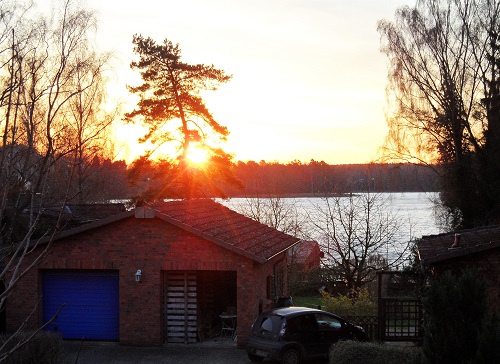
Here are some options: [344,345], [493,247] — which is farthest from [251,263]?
[493,247]

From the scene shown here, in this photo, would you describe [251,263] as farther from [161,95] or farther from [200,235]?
[161,95]

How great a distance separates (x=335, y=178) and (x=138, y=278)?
32037 mm

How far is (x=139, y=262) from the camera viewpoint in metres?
19.1

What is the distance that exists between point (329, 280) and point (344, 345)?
64.8ft

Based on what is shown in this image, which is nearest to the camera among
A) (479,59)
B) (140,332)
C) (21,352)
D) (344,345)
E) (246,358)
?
(21,352)

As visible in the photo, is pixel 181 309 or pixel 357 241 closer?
pixel 181 309

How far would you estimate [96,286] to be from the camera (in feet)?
64.6

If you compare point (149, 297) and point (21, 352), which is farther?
point (149, 297)

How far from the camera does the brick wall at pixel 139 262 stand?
18.8m

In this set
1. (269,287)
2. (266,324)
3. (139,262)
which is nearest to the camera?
(266,324)

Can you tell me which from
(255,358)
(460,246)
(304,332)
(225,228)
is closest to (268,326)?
(304,332)

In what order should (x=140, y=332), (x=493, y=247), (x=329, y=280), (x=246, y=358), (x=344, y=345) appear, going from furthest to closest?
(x=329, y=280) → (x=140, y=332) → (x=246, y=358) → (x=493, y=247) → (x=344, y=345)

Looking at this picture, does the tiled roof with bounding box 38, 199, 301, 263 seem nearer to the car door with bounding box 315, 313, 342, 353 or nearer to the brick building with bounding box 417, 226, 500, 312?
the car door with bounding box 315, 313, 342, 353

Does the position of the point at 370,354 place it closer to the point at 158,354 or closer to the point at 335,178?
the point at 158,354
